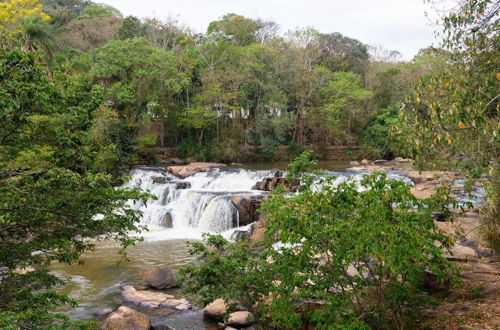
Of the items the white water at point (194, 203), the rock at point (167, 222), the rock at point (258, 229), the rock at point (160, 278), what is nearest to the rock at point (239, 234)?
the rock at point (258, 229)

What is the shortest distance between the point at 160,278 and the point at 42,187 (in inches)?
219

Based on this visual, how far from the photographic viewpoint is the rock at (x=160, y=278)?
388 inches

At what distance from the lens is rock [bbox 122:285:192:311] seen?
8766 millimetres

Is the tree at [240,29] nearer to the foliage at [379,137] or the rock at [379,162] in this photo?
the foliage at [379,137]

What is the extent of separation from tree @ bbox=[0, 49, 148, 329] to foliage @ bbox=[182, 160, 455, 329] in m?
1.84

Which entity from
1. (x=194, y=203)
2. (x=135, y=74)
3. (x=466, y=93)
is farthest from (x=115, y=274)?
(x=135, y=74)

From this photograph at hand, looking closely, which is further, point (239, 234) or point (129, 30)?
point (129, 30)

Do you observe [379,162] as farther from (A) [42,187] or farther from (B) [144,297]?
(A) [42,187]

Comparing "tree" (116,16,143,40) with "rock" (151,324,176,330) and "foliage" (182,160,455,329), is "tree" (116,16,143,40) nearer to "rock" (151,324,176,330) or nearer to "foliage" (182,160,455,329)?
"rock" (151,324,176,330)

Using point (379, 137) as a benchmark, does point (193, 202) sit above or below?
below

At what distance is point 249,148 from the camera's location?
29.8 m

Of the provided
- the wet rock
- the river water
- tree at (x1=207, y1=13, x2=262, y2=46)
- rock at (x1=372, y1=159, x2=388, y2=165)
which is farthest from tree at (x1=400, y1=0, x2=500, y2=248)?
tree at (x1=207, y1=13, x2=262, y2=46)

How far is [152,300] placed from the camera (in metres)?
8.95

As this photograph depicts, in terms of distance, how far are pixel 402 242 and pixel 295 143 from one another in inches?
1054
